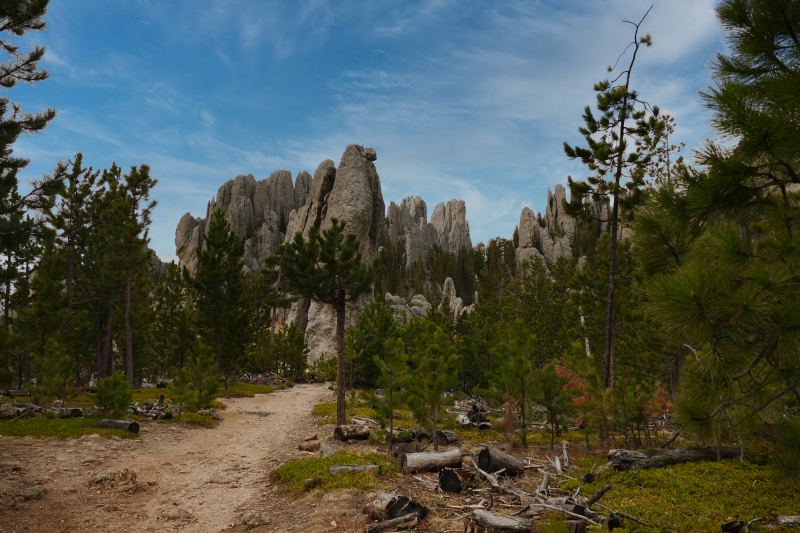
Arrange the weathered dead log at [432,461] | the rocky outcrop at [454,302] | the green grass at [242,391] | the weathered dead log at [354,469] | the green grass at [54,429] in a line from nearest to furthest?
the weathered dead log at [432,461]
the weathered dead log at [354,469]
the green grass at [54,429]
the green grass at [242,391]
the rocky outcrop at [454,302]

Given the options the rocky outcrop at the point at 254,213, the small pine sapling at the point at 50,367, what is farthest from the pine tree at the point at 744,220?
the rocky outcrop at the point at 254,213

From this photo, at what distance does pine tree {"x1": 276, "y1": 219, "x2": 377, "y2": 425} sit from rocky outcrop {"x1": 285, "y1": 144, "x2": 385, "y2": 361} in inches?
978

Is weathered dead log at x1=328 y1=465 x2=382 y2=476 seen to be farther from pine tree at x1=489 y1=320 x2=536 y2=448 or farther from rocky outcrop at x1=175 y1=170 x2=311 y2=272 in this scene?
rocky outcrop at x1=175 y1=170 x2=311 y2=272

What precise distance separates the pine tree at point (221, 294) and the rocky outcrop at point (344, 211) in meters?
13.7

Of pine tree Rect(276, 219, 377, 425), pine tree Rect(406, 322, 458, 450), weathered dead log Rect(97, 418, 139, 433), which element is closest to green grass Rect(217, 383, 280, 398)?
weathered dead log Rect(97, 418, 139, 433)

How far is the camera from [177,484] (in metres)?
7.77

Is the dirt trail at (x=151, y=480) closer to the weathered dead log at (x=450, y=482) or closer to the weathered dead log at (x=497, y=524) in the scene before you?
the weathered dead log at (x=450, y=482)

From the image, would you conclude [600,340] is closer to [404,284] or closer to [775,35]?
[775,35]

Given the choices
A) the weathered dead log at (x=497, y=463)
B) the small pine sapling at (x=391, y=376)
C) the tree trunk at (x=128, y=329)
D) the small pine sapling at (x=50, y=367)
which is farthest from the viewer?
the tree trunk at (x=128, y=329)

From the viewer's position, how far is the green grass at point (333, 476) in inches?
271

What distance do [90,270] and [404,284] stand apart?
226 ft

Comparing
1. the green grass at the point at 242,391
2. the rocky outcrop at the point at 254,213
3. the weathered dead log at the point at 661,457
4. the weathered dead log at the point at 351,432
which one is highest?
the rocky outcrop at the point at 254,213

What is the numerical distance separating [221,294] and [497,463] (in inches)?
808

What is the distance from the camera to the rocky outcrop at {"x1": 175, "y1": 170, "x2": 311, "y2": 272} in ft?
251
